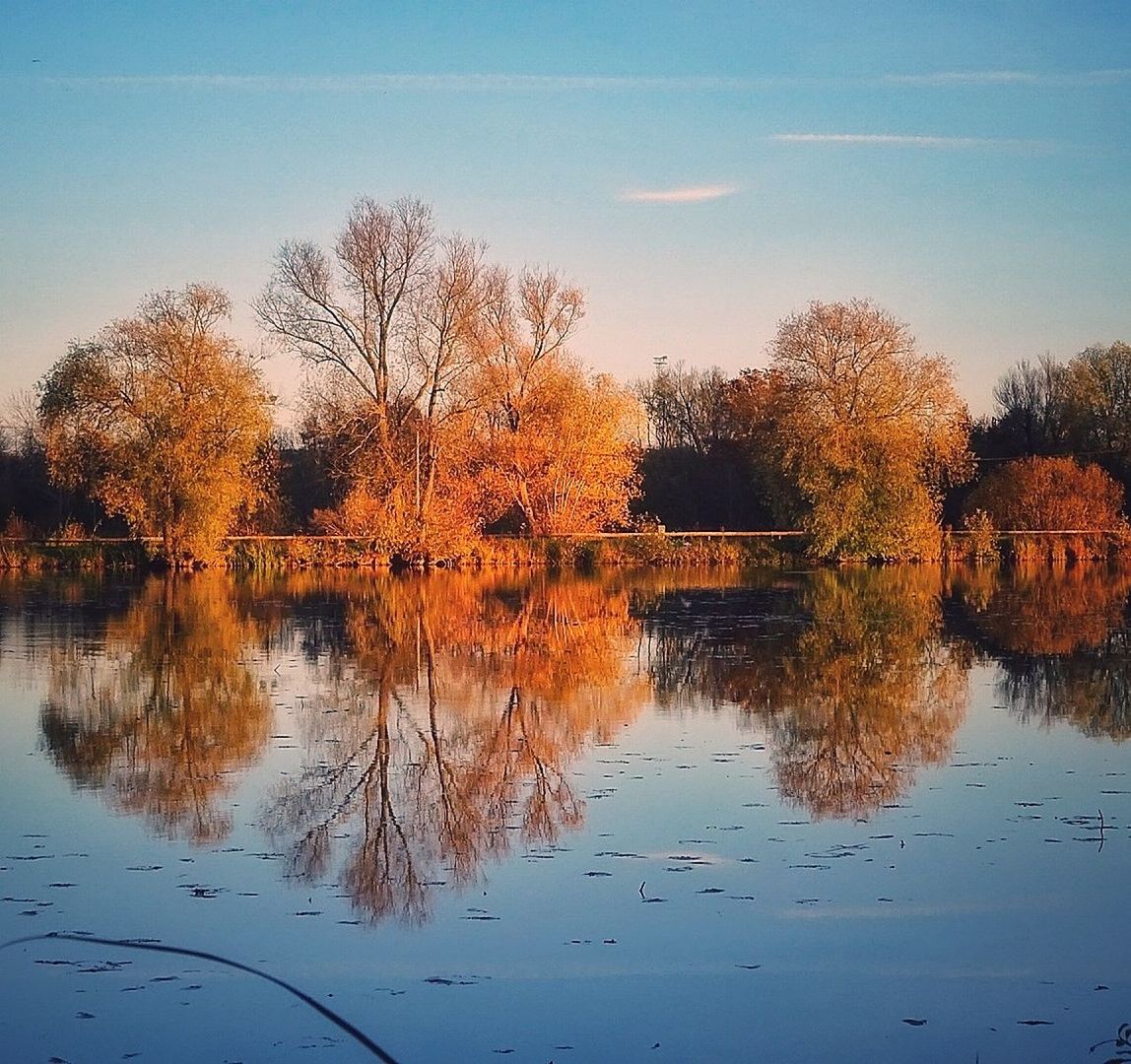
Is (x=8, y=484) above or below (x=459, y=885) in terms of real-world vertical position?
above

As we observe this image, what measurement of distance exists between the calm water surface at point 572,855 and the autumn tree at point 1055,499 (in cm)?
2768

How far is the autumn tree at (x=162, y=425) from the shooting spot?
3534 centimetres

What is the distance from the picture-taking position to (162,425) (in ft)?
117

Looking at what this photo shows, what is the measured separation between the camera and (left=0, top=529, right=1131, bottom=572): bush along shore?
36469mm

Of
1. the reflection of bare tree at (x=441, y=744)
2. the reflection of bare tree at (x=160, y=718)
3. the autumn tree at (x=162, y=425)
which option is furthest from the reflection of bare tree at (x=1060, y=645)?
the autumn tree at (x=162, y=425)

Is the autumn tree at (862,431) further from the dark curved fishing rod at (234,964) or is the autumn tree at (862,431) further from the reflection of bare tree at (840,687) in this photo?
the dark curved fishing rod at (234,964)

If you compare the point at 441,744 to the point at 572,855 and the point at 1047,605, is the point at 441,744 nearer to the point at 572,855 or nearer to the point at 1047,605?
the point at 572,855

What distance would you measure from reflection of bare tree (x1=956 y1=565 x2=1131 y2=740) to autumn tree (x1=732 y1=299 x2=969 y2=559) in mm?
7090

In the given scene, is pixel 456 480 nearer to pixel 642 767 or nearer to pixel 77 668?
pixel 77 668

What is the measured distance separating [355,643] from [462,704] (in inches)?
228

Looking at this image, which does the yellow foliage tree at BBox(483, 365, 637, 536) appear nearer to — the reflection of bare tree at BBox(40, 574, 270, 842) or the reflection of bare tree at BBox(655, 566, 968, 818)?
the reflection of bare tree at BBox(655, 566, 968, 818)

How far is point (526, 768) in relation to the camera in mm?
9664

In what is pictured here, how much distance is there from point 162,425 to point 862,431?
18.7 m

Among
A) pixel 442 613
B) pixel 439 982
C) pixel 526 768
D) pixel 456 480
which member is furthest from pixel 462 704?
pixel 456 480
